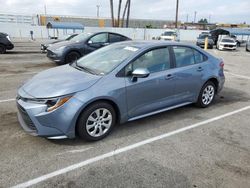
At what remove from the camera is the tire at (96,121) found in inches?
138

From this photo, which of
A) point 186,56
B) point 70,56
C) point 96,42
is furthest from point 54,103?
point 96,42

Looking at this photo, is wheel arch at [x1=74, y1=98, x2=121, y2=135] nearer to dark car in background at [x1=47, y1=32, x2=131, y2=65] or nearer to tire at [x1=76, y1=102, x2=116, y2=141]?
tire at [x1=76, y1=102, x2=116, y2=141]

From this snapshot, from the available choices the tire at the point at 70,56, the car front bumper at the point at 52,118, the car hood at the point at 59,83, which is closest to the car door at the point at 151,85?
the car hood at the point at 59,83

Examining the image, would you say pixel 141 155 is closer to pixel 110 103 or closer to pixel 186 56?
pixel 110 103

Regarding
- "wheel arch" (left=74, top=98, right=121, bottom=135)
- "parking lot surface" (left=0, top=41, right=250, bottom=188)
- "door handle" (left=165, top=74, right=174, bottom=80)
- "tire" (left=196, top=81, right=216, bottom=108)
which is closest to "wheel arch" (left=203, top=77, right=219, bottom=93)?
"tire" (left=196, top=81, right=216, bottom=108)

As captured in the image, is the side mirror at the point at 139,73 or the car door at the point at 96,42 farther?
the car door at the point at 96,42

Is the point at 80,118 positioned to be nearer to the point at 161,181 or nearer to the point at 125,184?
the point at 125,184

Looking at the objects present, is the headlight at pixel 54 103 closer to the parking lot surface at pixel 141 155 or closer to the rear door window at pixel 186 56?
the parking lot surface at pixel 141 155

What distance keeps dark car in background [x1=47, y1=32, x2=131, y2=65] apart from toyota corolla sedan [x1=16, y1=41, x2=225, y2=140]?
17.3 feet

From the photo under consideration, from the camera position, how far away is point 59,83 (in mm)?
3568

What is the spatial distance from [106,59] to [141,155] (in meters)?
1.84

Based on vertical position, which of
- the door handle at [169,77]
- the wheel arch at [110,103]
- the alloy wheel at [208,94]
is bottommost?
the alloy wheel at [208,94]

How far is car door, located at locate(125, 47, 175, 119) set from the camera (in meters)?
3.94

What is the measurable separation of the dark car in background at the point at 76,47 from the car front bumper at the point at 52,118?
641 centimetres
